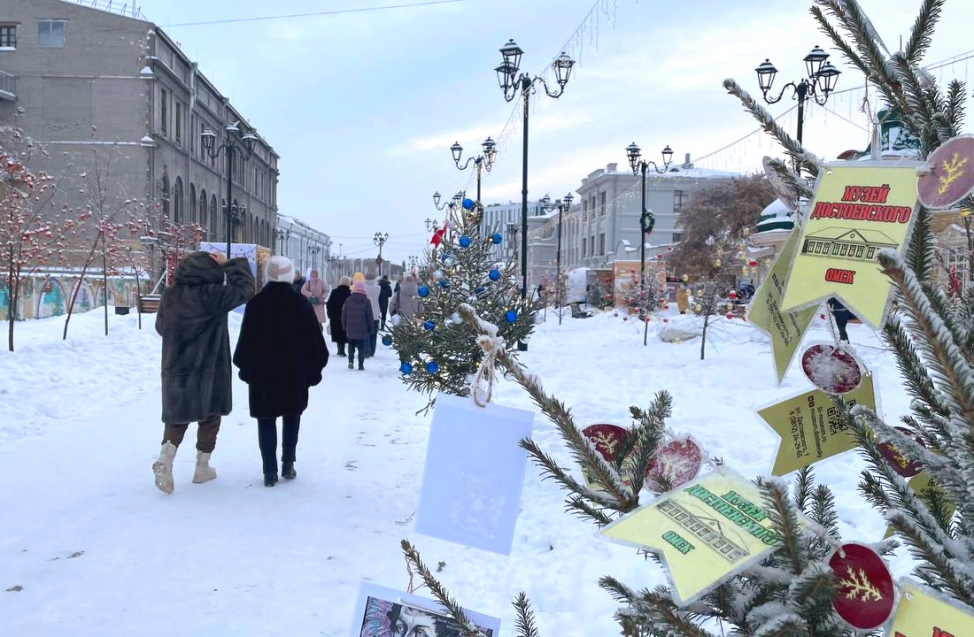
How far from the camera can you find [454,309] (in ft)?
21.9

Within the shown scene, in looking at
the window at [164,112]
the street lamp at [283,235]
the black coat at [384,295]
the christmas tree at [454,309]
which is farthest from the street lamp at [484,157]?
the street lamp at [283,235]

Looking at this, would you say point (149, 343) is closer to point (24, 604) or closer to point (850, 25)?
point (24, 604)

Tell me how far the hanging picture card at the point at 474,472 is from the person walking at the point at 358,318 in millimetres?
11320

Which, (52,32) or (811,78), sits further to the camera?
(52,32)

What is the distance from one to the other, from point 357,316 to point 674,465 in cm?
1189

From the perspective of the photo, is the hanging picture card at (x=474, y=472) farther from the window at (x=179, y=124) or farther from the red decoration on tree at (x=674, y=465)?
the window at (x=179, y=124)

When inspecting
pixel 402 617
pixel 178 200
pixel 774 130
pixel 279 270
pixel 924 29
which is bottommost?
pixel 402 617

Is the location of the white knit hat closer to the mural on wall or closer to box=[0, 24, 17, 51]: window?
the mural on wall

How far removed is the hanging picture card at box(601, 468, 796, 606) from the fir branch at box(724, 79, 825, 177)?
50cm

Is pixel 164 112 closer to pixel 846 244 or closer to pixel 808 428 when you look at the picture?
pixel 808 428

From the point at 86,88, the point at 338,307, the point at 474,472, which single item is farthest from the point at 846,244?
the point at 86,88

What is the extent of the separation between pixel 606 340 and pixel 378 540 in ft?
50.6

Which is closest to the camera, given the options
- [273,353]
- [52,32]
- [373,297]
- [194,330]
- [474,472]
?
[474,472]

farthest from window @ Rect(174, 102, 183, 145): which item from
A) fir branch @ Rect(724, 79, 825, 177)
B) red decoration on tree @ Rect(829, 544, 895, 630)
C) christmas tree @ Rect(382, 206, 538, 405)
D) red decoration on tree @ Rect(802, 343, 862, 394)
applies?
red decoration on tree @ Rect(829, 544, 895, 630)
